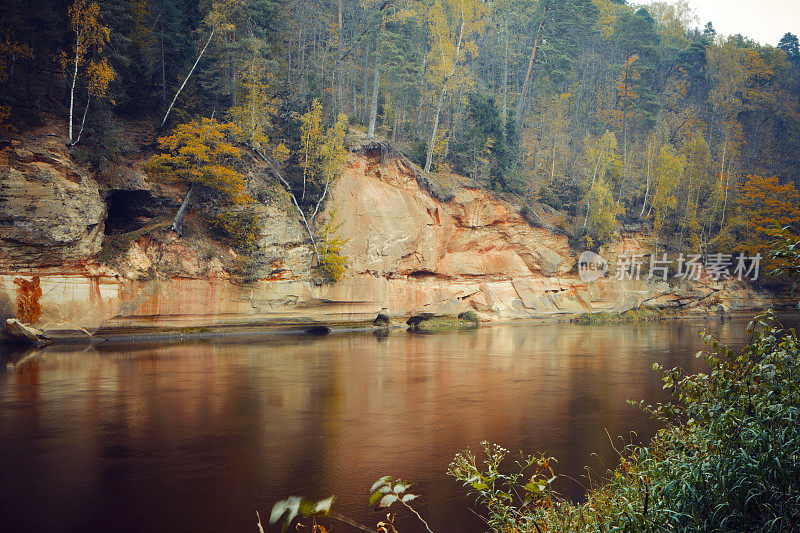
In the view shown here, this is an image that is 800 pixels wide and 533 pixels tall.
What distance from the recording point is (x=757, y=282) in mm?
44031

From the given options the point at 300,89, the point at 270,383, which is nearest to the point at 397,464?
the point at 270,383

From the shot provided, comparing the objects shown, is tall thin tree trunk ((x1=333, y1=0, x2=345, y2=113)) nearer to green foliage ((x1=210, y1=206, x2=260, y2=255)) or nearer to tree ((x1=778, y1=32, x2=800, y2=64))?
green foliage ((x1=210, y1=206, x2=260, y2=255))

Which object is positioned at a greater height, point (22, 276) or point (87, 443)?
point (22, 276)

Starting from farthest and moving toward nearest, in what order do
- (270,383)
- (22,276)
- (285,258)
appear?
(285,258) < (22,276) < (270,383)

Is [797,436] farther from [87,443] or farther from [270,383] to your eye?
[270,383]

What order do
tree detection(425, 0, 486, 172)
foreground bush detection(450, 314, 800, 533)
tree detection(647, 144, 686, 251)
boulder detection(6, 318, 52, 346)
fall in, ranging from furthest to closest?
1. tree detection(647, 144, 686, 251)
2. tree detection(425, 0, 486, 172)
3. boulder detection(6, 318, 52, 346)
4. foreground bush detection(450, 314, 800, 533)

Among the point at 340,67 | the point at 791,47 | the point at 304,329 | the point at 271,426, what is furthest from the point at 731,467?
the point at 791,47

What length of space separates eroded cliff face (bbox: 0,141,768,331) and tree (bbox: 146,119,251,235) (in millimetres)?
2562

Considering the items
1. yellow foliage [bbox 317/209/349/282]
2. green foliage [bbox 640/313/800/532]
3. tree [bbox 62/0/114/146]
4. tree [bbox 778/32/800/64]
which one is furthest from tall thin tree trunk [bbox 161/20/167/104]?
tree [bbox 778/32/800/64]

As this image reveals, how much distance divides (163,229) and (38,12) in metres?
12.1

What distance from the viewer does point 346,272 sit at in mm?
32031

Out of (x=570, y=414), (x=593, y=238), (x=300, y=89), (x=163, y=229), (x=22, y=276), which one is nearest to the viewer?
(x=570, y=414)

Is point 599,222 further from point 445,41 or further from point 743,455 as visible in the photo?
point 743,455

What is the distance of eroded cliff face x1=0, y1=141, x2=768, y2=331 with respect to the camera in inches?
903
